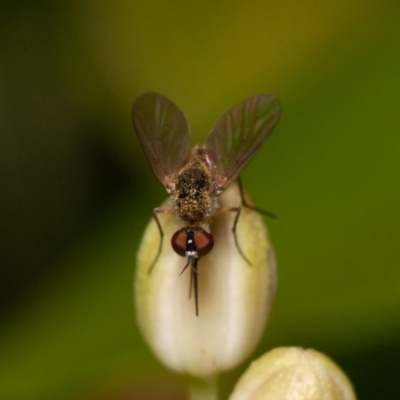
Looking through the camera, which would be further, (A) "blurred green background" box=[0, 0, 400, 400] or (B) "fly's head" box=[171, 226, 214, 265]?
(A) "blurred green background" box=[0, 0, 400, 400]

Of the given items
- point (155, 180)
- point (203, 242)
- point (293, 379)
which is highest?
point (203, 242)

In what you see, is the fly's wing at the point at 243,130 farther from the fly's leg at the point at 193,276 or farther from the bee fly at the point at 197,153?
the fly's leg at the point at 193,276

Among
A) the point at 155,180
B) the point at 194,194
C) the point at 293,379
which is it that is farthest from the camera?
the point at 155,180

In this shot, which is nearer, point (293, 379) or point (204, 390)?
point (293, 379)

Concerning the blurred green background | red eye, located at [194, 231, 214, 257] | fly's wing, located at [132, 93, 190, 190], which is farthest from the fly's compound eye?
the blurred green background

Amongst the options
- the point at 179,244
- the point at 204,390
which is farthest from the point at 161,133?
the point at 204,390

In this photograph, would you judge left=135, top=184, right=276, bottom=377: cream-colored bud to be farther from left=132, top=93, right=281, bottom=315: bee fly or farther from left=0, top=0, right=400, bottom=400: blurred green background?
left=0, top=0, right=400, bottom=400: blurred green background

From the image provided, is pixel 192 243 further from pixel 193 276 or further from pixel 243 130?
pixel 243 130
